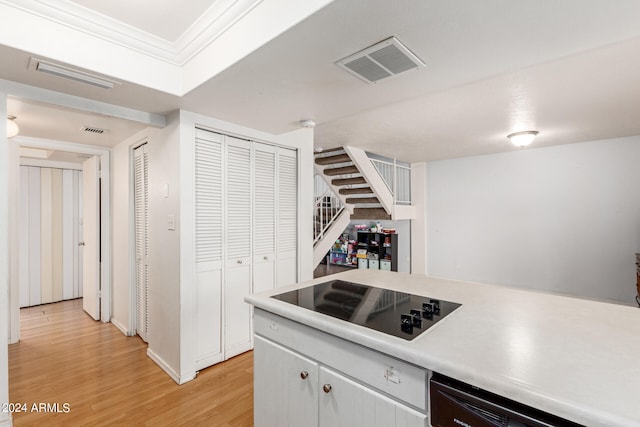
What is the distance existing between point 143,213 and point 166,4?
6.74 ft

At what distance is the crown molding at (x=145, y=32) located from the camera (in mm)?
1596

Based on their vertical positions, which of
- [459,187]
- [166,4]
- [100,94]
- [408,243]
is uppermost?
[166,4]

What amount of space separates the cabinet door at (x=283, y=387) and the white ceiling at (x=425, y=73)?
1.48 metres

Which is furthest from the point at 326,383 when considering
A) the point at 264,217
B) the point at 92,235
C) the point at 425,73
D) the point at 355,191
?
the point at 355,191

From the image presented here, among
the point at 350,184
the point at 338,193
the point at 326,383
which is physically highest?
the point at 350,184

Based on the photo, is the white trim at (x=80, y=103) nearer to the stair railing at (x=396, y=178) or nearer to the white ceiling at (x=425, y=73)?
the white ceiling at (x=425, y=73)

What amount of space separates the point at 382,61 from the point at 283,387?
5.65 ft

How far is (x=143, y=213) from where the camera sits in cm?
309

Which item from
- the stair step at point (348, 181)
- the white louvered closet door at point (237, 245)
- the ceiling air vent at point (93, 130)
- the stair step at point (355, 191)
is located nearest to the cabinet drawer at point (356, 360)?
the white louvered closet door at point (237, 245)

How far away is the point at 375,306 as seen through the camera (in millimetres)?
1498

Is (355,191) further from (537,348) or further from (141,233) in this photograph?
(537,348)

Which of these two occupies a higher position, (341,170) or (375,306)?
(341,170)

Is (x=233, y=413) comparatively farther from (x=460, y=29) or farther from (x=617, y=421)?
Result: (x=460, y=29)

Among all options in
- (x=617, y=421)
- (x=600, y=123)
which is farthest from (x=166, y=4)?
(x=600, y=123)
